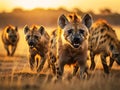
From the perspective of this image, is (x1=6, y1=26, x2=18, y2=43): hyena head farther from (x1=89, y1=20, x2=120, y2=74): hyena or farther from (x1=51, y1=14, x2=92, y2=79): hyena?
(x1=51, y1=14, x2=92, y2=79): hyena

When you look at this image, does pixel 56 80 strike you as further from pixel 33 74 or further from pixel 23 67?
pixel 23 67

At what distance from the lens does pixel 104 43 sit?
19.2 ft

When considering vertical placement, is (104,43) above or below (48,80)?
above

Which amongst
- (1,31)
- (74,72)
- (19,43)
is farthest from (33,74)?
(1,31)

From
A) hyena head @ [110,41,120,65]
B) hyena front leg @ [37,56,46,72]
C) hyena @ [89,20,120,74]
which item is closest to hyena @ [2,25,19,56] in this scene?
hyena front leg @ [37,56,46,72]

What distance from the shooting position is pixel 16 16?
21.6 feet

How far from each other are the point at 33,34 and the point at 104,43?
2.11 ft

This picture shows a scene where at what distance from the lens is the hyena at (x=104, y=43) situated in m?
5.72

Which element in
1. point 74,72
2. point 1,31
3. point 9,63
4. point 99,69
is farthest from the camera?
point 1,31

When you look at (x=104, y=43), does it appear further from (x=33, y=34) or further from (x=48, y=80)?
(x=48, y=80)

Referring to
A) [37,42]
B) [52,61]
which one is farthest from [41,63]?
[52,61]

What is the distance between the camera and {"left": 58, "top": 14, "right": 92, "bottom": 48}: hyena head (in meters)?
4.81

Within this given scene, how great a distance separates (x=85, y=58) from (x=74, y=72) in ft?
1.55

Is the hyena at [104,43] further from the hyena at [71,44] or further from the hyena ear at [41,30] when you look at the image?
the hyena at [71,44]
